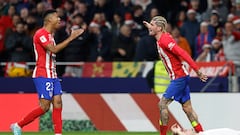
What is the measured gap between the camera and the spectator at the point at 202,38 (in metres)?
24.4

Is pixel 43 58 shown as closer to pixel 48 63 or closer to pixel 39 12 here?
pixel 48 63

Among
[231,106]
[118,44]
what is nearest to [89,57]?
[118,44]

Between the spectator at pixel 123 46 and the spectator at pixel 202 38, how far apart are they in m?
1.83

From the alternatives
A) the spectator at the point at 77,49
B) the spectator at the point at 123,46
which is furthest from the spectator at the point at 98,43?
the spectator at the point at 123,46

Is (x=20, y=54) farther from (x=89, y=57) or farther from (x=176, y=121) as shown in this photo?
(x=176, y=121)

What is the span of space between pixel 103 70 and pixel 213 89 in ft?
9.99

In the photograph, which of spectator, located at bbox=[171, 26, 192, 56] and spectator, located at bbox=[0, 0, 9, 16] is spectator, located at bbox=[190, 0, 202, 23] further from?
spectator, located at bbox=[0, 0, 9, 16]


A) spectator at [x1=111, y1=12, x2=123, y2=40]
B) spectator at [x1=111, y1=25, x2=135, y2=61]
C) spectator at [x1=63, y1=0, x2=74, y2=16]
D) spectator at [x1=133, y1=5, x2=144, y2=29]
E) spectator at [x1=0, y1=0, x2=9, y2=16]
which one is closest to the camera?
spectator at [x1=111, y1=25, x2=135, y2=61]

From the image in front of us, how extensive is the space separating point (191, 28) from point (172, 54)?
29.3 ft

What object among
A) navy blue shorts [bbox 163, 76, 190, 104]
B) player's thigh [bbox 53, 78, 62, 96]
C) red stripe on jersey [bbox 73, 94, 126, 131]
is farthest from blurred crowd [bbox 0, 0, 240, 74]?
player's thigh [bbox 53, 78, 62, 96]

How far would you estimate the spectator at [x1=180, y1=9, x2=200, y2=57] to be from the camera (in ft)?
82.5

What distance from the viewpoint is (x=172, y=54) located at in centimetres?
1639

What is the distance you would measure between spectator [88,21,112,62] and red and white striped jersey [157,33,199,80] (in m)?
8.97

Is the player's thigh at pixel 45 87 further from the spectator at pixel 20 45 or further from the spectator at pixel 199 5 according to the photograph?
the spectator at pixel 199 5
